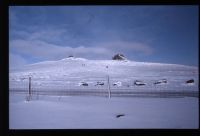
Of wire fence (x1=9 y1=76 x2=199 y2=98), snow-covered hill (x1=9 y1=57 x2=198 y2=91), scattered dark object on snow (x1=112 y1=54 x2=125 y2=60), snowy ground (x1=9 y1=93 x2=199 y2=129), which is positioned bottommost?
snowy ground (x1=9 y1=93 x2=199 y2=129)

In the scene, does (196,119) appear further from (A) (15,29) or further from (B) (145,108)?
(A) (15,29)

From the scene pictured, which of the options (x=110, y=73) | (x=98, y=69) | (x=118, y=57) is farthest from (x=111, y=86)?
(x=118, y=57)

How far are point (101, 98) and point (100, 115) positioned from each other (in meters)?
0.25

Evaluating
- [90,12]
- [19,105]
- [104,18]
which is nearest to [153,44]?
[104,18]

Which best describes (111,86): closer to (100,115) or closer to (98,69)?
(98,69)

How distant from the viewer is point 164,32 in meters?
A: 3.24

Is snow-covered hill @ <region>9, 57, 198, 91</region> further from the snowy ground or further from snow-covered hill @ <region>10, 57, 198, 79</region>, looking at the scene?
the snowy ground

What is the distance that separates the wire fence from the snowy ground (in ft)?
0.46

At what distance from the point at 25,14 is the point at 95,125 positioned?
1.73m

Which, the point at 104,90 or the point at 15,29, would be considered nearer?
the point at 15,29

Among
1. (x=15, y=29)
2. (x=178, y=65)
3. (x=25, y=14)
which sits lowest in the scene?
(x=178, y=65)

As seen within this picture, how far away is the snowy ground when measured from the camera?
127 inches

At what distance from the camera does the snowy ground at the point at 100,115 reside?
10.6 ft

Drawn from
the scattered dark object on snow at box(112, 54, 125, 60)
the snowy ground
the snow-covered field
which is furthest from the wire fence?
the scattered dark object on snow at box(112, 54, 125, 60)
